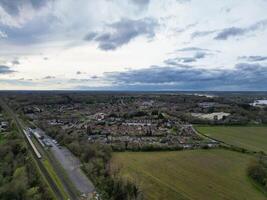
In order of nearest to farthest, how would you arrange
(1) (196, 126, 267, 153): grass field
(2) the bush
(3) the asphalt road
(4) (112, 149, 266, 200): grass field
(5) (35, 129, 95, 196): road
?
(4) (112, 149, 266, 200): grass field, (5) (35, 129, 95, 196): road, (3) the asphalt road, (2) the bush, (1) (196, 126, 267, 153): grass field

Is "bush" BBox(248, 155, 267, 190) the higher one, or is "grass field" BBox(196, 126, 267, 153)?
"bush" BBox(248, 155, 267, 190)

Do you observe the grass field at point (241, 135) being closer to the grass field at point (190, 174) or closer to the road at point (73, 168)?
the grass field at point (190, 174)

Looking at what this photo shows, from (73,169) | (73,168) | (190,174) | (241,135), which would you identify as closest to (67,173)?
(73,169)

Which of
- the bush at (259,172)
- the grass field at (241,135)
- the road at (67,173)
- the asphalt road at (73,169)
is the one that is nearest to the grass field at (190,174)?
the bush at (259,172)

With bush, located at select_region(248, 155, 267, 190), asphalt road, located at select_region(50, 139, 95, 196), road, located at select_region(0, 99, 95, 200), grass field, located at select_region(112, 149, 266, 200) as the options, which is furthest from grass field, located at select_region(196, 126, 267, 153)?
road, located at select_region(0, 99, 95, 200)

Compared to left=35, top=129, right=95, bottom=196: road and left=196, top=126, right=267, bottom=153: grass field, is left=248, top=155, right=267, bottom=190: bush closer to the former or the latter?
left=196, top=126, right=267, bottom=153: grass field

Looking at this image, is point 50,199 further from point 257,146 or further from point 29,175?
point 257,146

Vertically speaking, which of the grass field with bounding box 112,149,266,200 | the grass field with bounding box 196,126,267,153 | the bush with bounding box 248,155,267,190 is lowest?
the grass field with bounding box 112,149,266,200
